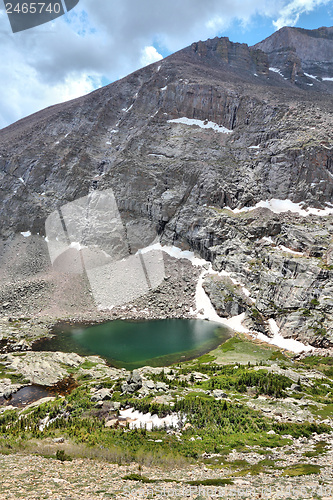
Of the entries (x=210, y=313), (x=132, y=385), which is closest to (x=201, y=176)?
(x=210, y=313)

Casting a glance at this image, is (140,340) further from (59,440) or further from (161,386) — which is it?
(59,440)

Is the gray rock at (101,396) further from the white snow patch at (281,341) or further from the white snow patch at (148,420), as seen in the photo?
the white snow patch at (281,341)

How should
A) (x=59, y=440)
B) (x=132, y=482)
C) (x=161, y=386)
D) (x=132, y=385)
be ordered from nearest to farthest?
(x=132, y=482) → (x=59, y=440) → (x=132, y=385) → (x=161, y=386)

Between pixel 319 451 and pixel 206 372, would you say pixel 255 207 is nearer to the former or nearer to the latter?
pixel 206 372

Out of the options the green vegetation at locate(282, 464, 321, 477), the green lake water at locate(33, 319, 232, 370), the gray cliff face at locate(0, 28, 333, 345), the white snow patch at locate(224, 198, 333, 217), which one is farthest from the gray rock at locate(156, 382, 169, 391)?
the white snow patch at locate(224, 198, 333, 217)

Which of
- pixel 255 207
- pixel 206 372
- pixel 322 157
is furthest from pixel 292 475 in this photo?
pixel 322 157

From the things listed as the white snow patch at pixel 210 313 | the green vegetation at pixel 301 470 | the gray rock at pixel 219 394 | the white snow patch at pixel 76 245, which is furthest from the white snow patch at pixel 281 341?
the white snow patch at pixel 76 245
